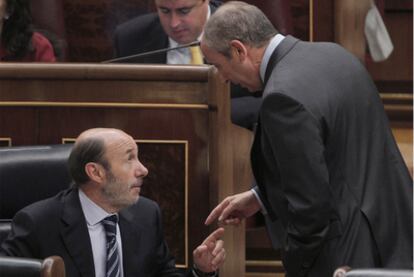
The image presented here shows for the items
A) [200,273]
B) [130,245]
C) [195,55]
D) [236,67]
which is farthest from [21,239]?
[195,55]

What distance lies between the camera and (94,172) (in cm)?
204

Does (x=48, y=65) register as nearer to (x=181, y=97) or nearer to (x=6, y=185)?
(x=181, y=97)

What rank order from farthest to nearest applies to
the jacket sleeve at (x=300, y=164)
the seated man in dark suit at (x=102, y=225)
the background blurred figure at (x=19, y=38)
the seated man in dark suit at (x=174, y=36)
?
the background blurred figure at (x=19, y=38) < the seated man in dark suit at (x=174, y=36) < the seated man in dark suit at (x=102, y=225) < the jacket sleeve at (x=300, y=164)

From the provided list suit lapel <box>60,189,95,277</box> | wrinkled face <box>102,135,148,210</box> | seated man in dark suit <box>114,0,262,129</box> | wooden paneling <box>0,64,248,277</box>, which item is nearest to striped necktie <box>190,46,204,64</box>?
seated man in dark suit <box>114,0,262,129</box>

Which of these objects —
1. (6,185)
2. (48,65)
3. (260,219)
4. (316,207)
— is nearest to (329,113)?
(316,207)

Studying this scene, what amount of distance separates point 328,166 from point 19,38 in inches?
49.5

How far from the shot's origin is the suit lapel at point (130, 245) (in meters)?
2.03

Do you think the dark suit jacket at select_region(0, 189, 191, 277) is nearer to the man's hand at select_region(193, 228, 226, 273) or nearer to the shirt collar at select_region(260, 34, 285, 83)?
the man's hand at select_region(193, 228, 226, 273)

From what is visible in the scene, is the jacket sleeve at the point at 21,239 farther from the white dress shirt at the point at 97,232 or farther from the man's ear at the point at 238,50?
the man's ear at the point at 238,50

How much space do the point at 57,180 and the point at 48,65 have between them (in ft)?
1.33

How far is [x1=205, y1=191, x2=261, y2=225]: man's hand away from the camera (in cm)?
200

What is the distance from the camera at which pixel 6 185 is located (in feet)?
6.76

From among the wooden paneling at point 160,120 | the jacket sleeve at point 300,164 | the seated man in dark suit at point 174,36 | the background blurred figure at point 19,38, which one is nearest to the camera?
the jacket sleeve at point 300,164

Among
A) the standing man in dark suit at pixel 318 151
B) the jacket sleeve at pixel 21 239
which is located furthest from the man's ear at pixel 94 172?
the standing man in dark suit at pixel 318 151
